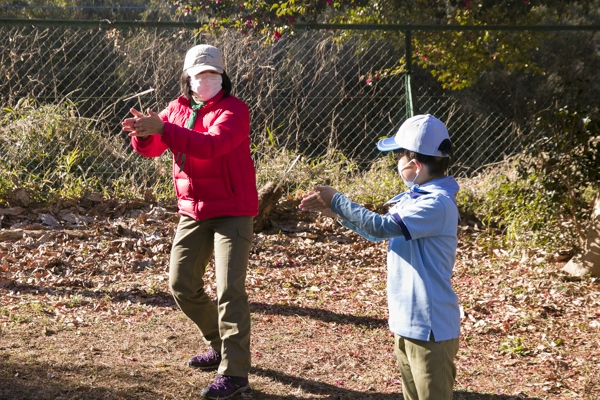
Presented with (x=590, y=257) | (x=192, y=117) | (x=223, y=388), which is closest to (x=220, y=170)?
(x=192, y=117)

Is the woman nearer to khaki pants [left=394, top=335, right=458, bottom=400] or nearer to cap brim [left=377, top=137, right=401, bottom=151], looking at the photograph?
cap brim [left=377, top=137, right=401, bottom=151]

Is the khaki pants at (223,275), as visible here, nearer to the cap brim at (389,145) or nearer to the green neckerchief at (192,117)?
the green neckerchief at (192,117)

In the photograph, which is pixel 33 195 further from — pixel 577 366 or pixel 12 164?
pixel 577 366

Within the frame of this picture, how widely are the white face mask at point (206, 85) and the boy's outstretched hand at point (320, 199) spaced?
1.21m

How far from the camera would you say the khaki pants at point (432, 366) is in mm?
2691

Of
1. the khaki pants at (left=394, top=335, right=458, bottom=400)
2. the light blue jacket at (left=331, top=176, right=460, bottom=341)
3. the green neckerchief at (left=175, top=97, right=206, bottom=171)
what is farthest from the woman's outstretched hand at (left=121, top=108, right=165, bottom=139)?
the khaki pants at (left=394, top=335, right=458, bottom=400)

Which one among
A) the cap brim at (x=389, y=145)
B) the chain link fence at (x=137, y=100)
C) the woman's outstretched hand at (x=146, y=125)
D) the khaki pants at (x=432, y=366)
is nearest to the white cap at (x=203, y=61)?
the woman's outstretched hand at (x=146, y=125)

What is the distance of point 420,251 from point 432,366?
41 centimetres

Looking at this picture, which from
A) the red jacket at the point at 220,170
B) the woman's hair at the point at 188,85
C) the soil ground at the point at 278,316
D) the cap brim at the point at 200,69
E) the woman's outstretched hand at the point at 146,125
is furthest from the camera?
the soil ground at the point at 278,316

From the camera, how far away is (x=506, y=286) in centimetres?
578

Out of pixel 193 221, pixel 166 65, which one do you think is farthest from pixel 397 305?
pixel 166 65

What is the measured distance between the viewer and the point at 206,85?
3.72 metres

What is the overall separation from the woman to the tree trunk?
3.29m

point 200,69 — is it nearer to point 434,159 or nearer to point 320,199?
point 320,199
